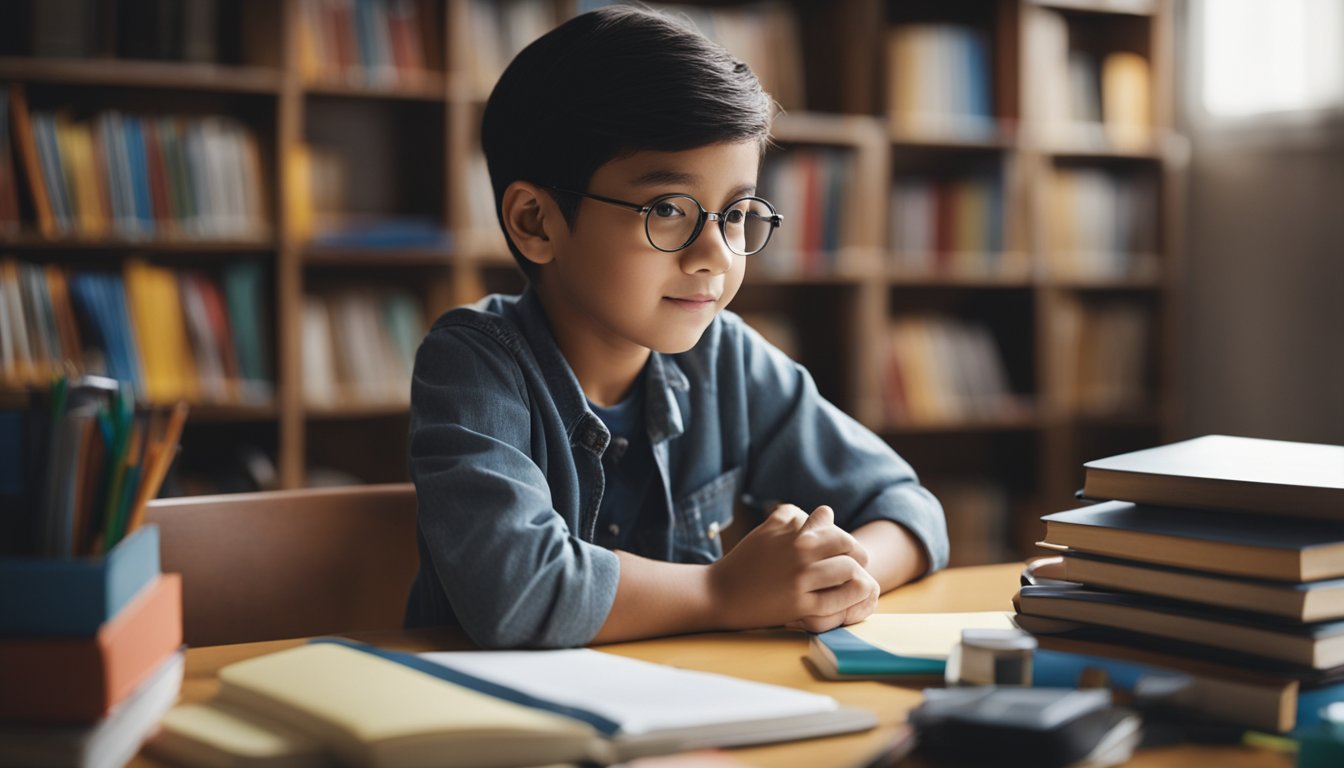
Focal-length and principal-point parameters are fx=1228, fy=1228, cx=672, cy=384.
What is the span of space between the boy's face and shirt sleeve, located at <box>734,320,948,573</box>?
0.23m

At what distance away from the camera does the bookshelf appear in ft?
9.28

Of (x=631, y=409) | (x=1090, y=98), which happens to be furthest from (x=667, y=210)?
(x=1090, y=98)

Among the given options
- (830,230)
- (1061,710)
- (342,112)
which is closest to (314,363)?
(342,112)

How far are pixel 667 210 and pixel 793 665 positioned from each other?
454 millimetres

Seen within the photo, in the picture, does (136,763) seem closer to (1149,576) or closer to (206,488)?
(1149,576)

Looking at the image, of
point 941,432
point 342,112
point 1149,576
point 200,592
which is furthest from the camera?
point 941,432

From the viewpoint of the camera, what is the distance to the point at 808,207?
11.0 feet

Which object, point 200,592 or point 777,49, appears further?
point 777,49

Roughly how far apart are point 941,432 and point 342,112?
6.62ft

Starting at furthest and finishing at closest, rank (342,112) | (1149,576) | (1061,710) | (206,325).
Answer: (342,112) < (206,325) < (1149,576) < (1061,710)

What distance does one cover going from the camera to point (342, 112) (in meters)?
3.14

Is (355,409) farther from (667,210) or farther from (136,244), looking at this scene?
(667,210)

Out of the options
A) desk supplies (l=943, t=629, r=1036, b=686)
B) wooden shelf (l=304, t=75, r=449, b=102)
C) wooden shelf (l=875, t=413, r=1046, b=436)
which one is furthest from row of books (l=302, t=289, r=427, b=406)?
desk supplies (l=943, t=629, r=1036, b=686)

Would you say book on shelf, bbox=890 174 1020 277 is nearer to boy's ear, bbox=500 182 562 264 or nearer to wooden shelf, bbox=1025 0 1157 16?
wooden shelf, bbox=1025 0 1157 16
